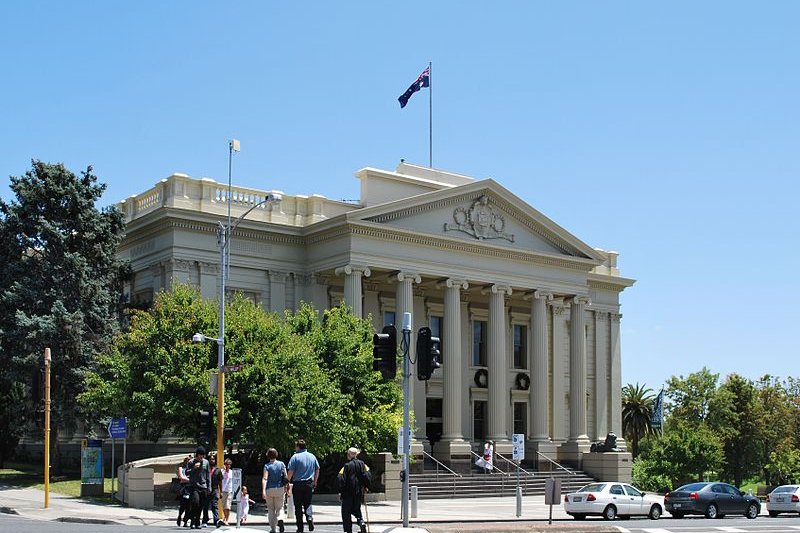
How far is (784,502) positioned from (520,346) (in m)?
21.1

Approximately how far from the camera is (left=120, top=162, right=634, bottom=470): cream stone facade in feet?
167

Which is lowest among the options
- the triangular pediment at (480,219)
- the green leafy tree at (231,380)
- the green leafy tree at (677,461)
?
the green leafy tree at (677,461)

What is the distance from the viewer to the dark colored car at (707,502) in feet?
133

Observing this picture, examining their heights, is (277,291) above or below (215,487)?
above

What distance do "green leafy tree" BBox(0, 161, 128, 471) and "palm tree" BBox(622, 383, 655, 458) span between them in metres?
50.5

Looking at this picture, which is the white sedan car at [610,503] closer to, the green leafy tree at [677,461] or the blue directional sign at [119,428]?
the blue directional sign at [119,428]

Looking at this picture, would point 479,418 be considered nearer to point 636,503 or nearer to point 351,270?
Result: point 351,270

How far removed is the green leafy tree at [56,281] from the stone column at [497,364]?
19.6 m

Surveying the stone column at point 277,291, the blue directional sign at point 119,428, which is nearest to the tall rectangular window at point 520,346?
the stone column at point 277,291

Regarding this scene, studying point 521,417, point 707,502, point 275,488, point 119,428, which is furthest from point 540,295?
→ point 275,488

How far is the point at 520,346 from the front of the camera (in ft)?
206

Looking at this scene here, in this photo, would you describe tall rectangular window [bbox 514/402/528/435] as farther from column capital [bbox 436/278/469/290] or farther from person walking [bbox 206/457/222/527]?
person walking [bbox 206/457/222/527]

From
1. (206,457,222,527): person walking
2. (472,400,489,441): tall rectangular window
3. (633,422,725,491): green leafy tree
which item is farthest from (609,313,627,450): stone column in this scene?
(206,457,222,527): person walking

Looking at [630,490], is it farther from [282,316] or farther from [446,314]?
[282,316]
